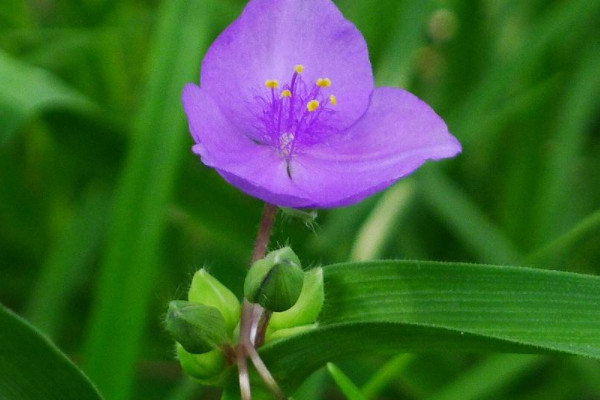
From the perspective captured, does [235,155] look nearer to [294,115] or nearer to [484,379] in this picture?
[294,115]

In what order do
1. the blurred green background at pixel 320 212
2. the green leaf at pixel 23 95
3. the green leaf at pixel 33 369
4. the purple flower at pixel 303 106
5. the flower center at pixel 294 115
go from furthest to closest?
the blurred green background at pixel 320 212, the green leaf at pixel 23 95, the flower center at pixel 294 115, the purple flower at pixel 303 106, the green leaf at pixel 33 369

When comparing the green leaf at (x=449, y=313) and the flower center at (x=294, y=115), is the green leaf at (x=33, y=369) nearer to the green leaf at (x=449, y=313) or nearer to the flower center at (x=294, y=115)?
the green leaf at (x=449, y=313)

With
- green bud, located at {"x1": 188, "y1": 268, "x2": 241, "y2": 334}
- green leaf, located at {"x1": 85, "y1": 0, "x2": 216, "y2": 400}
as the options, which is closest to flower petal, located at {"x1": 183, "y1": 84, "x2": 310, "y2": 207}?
green bud, located at {"x1": 188, "y1": 268, "x2": 241, "y2": 334}

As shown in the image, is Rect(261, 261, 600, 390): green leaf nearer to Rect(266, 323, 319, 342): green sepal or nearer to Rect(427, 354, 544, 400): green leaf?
Rect(266, 323, 319, 342): green sepal

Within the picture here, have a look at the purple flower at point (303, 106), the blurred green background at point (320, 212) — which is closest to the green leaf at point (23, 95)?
the blurred green background at point (320, 212)

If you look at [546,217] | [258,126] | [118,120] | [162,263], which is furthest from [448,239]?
[258,126]

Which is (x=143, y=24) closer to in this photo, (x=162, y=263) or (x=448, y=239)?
(x=162, y=263)

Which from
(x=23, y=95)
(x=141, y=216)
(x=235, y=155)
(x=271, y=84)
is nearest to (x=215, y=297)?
(x=235, y=155)
